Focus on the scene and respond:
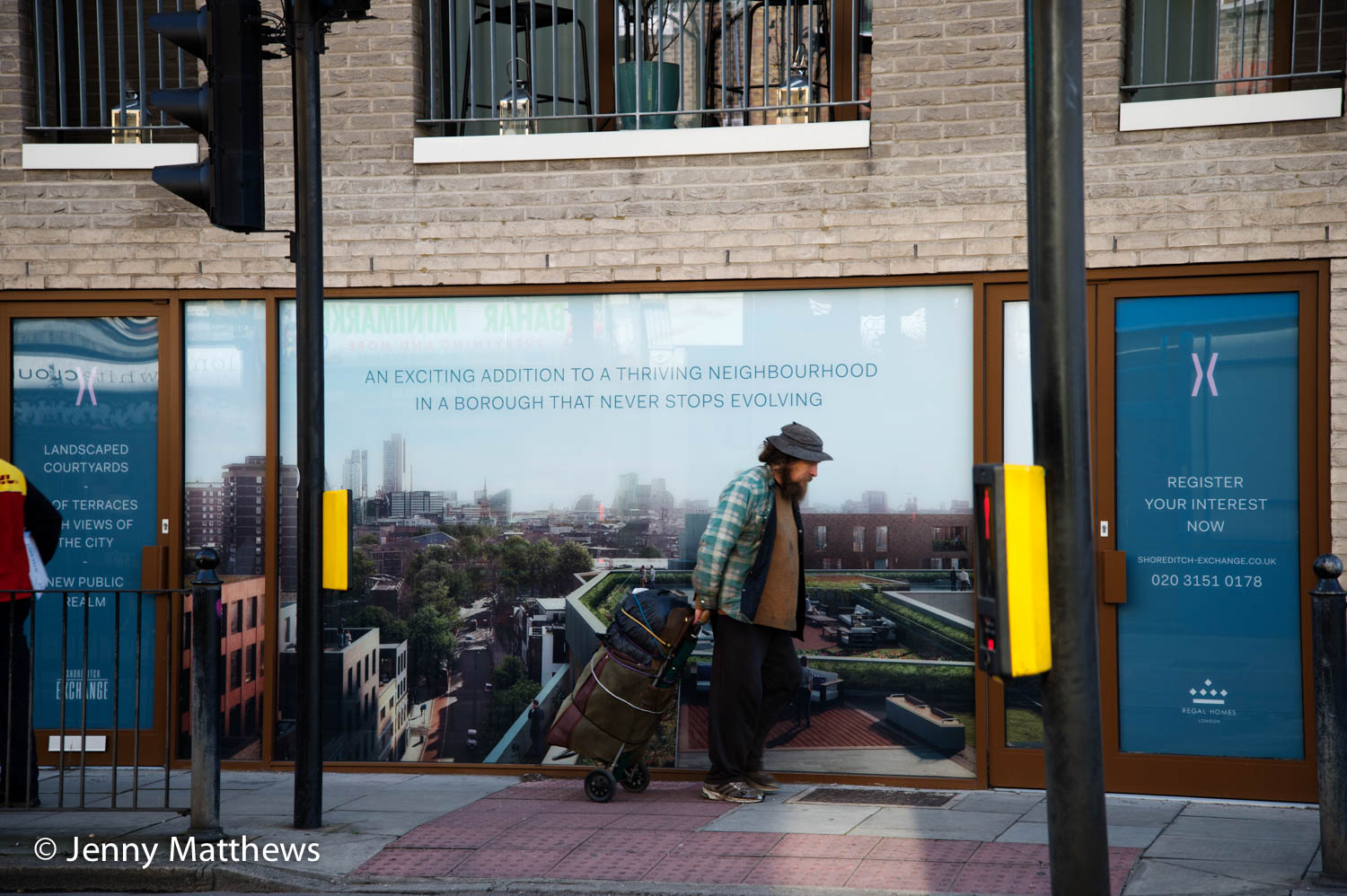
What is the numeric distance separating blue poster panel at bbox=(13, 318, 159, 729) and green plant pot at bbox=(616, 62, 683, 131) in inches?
119

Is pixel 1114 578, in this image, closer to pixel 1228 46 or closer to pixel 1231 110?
pixel 1231 110

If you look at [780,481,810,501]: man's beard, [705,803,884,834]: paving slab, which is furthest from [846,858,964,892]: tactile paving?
[780,481,810,501]: man's beard

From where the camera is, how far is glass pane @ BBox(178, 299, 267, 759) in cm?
732

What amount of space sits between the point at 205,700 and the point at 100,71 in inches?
162

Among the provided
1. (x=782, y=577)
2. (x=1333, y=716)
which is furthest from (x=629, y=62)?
(x=1333, y=716)

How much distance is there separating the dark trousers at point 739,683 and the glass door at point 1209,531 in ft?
5.54

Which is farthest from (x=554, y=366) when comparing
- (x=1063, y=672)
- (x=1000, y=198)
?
(x=1063, y=672)

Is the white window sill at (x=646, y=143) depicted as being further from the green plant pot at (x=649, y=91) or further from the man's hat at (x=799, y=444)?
the man's hat at (x=799, y=444)

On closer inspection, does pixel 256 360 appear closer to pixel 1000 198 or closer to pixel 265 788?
pixel 265 788

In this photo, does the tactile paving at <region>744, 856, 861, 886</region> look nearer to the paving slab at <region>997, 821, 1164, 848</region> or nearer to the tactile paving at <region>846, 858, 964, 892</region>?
the tactile paving at <region>846, 858, 964, 892</region>

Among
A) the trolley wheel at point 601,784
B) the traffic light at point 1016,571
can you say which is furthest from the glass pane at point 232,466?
the traffic light at point 1016,571

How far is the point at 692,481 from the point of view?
7.12 meters

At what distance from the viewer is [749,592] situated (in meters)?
6.31

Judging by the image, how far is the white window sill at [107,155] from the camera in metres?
7.38
